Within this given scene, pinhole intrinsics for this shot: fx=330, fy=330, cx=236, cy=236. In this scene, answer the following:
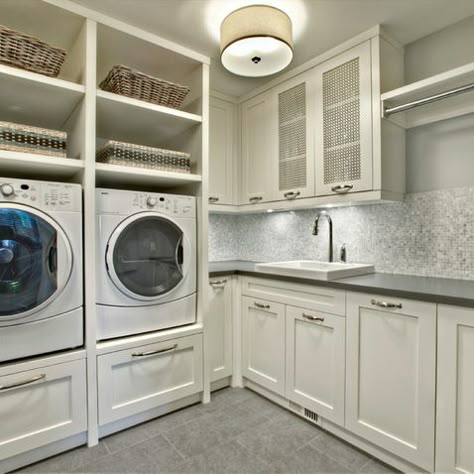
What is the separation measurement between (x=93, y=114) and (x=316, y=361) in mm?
1899

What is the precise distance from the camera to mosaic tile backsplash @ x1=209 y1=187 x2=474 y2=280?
1.96 meters

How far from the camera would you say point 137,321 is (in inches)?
77.9

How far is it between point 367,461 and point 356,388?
1.14 feet

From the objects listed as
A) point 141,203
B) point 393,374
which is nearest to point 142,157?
point 141,203

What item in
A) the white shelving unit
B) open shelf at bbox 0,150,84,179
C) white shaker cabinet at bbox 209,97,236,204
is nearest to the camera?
open shelf at bbox 0,150,84,179

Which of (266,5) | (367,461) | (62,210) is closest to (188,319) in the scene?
(62,210)

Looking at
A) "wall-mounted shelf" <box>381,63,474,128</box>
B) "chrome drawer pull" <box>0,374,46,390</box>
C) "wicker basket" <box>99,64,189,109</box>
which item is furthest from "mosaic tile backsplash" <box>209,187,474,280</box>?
"chrome drawer pull" <box>0,374,46,390</box>

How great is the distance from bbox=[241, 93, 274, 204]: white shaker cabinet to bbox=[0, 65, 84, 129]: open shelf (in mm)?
1428

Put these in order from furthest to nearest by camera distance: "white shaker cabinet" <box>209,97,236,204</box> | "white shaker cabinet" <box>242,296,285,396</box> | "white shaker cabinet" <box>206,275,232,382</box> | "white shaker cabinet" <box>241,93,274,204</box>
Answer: "white shaker cabinet" <box>209,97,236,204</box> < "white shaker cabinet" <box>241,93,274,204</box> < "white shaker cabinet" <box>206,275,232,382</box> < "white shaker cabinet" <box>242,296,285,396</box>

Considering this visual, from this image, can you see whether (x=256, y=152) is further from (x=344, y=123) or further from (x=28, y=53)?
(x=28, y=53)

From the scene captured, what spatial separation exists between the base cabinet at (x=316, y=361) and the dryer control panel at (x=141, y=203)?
0.94 metres

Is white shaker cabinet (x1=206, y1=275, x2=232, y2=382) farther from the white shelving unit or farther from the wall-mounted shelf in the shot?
the wall-mounted shelf

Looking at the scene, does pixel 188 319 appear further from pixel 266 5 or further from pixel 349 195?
pixel 266 5

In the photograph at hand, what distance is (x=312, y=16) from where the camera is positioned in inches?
74.9
